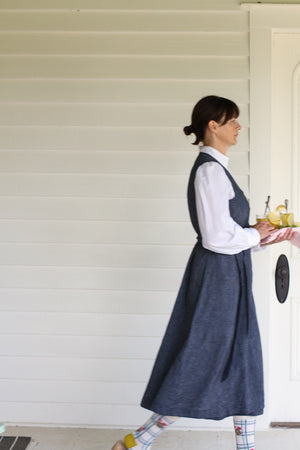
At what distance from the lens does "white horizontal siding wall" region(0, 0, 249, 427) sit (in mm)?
3395

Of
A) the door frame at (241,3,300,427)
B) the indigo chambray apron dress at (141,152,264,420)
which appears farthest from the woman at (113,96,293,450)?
the door frame at (241,3,300,427)

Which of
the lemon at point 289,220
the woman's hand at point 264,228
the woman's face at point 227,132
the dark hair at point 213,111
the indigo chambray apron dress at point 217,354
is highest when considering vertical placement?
the dark hair at point 213,111

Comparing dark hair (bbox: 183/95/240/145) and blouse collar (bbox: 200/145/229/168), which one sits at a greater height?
dark hair (bbox: 183/95/240/145)

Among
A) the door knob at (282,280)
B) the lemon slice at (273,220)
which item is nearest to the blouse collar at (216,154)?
the lemon slice at (273,220)

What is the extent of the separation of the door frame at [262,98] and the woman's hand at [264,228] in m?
0.73

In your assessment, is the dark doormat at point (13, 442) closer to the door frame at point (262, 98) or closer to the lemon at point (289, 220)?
the door frame at point (262, 98)

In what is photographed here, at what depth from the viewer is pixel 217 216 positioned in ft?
8.30

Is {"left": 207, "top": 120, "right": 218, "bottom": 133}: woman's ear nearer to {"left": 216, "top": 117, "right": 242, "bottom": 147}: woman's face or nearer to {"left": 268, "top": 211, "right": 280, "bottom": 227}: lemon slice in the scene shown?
{"left": 216, "top": 117, "right": 242, "bottom": 147}: woman's face

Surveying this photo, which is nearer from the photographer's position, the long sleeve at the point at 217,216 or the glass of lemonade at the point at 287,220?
the long sleeve at the point at 217,216

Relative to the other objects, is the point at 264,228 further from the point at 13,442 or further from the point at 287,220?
the point at 13,442

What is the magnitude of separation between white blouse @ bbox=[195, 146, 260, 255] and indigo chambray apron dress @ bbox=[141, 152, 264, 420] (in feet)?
0.20

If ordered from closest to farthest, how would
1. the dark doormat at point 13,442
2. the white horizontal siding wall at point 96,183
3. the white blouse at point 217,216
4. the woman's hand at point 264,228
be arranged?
the white blouse at point 217,216 → the woman's hand at point 264,228 → the dark doormat at point 13,442 → the white horizontal siding wall at point 96,183

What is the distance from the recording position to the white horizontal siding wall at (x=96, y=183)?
3.39m

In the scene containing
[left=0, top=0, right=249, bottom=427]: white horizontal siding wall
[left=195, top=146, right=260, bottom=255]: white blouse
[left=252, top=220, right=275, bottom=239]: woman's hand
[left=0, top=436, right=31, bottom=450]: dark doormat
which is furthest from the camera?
[left=0, top=0, right=249, bottom=427]: white horizontal siding wall
